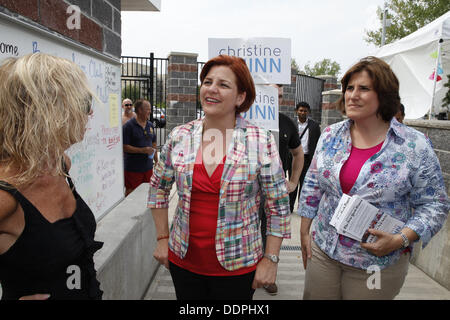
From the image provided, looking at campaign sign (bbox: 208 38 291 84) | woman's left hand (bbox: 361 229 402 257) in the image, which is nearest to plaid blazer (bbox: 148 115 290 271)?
woman's left hand (bbox: 361 229 402 257)

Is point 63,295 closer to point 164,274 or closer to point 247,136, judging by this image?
point 247,136

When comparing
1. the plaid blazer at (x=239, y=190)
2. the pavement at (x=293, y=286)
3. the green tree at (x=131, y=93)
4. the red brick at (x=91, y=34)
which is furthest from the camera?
the green tree at (x=131, y=93)

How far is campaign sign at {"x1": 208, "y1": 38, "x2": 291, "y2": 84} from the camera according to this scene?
304cm

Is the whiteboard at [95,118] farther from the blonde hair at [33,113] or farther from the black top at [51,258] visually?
the black top at [51,258]

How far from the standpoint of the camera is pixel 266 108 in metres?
3.10

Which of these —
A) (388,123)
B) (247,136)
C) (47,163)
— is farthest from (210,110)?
(388,123)

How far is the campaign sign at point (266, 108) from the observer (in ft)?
10.1

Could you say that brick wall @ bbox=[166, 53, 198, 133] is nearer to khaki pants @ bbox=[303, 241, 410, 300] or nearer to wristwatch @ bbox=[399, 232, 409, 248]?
khaki pants @ bbox=[303, 241, 410, 300]

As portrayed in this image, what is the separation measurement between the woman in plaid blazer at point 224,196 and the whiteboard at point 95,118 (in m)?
0.80

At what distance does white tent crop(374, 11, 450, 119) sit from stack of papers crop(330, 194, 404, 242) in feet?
21.6

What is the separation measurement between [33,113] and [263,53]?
235cm

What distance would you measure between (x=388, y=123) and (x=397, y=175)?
32 cm

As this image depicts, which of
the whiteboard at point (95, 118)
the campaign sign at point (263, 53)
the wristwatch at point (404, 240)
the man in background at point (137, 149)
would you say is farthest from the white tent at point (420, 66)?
the whiteboard at point (95, 118)

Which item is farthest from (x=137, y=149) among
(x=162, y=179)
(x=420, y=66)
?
(x=420, y=66)
